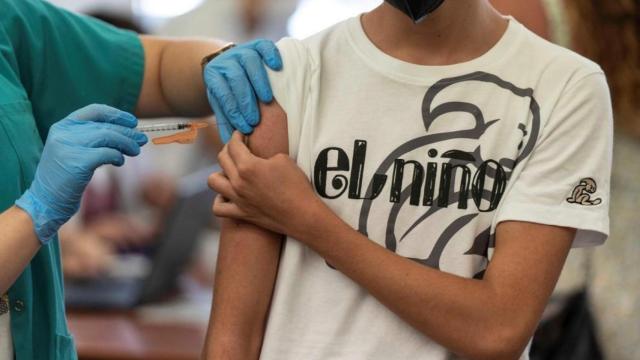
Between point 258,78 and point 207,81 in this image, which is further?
point 207,81

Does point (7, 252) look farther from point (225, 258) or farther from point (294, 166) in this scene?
point (294, 166)

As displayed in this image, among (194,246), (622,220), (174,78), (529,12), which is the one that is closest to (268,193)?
(174,78)

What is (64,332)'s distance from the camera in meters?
1.68

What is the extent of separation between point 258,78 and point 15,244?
45cm

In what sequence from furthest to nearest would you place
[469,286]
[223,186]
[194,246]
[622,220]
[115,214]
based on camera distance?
[115,214] → [194,246] → [622,220] → [223,186] → [469,286]

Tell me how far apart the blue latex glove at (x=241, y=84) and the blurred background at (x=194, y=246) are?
0.59 meters

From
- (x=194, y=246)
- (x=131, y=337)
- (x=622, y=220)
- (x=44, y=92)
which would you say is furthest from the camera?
(x=194, y=246)

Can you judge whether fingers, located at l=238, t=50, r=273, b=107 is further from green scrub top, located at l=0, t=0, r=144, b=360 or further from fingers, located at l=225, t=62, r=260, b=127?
green scrub top, located at l=0, t=0, r=144, b=360

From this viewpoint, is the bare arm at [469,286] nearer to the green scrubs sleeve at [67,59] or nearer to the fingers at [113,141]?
the fingers at [113,141]

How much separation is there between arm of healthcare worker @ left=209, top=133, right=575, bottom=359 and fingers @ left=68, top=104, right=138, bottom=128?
11.8 inches

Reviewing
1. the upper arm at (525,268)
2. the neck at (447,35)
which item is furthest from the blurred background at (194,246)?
the upper arm at (525,268)

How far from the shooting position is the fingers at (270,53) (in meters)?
1.50

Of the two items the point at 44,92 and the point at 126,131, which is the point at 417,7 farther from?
the point at 44,92

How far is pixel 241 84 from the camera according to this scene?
1.49 m
